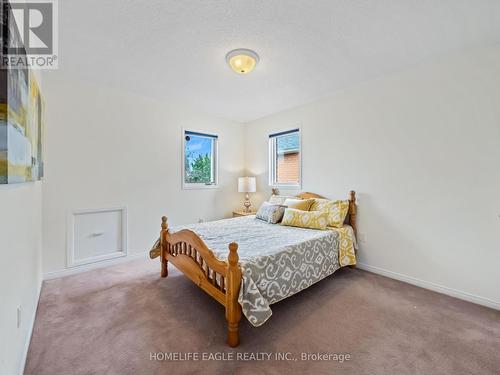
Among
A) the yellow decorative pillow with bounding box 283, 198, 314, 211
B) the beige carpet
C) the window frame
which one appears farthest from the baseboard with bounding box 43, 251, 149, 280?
the yellow decorative pillow with bounding box 283, 198, 314, 211

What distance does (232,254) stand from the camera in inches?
64.2

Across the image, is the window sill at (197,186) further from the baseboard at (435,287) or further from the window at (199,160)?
the baseboard at (435,287)

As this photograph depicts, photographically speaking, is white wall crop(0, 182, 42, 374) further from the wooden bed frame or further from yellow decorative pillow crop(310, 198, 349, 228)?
yellow decorative pillow crop(310, 198, 349, 228)

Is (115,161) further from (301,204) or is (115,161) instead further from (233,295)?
(301,204)

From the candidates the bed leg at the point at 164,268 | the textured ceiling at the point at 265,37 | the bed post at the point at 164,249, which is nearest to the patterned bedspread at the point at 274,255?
the bed post at the point at 164,249

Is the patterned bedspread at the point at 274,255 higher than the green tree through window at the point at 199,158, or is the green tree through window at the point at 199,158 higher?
the green tree through window at the point at 199,158

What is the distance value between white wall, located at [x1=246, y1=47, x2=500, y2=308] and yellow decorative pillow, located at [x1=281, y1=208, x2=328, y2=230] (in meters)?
0.59

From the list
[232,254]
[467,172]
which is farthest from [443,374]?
[467,172]

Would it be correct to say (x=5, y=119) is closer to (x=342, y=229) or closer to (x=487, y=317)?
(x=342, y=229)

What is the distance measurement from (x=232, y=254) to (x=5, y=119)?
1388mm

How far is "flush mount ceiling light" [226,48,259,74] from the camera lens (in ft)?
7.11

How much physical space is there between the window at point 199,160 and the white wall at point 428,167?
7.03 feet

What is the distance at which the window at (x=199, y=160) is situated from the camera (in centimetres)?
398

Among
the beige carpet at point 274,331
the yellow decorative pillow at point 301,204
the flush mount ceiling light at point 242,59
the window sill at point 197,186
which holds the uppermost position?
the flush mount ceiling light at point 242,59
